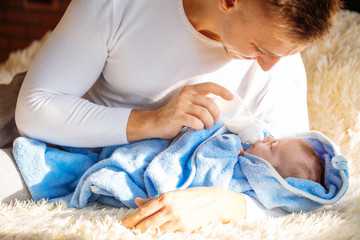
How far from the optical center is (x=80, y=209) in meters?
0.94

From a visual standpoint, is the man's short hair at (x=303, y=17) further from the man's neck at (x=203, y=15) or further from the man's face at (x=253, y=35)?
the man's neck at (x=203, y=15)

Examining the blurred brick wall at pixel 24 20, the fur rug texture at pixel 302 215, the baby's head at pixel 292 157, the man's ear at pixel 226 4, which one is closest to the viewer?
the fur rug texture at pixel 302 215

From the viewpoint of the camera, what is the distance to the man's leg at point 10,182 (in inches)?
37.5

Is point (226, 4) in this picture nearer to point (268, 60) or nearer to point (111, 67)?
point (268, 60)

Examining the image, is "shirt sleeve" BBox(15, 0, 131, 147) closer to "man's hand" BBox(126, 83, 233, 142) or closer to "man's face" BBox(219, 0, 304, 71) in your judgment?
"man's hand" BBox(126, 83, 233, 142)

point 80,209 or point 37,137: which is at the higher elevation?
point 37,137

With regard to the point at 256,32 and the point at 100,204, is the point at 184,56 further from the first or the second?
the point at 100,204

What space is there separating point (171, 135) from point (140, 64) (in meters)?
0.20

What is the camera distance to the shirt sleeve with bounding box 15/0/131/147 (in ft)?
3.20

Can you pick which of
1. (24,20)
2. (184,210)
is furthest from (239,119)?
(24,20)

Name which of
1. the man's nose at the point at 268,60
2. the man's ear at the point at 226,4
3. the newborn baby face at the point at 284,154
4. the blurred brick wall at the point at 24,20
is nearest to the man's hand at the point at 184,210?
the newborn baby face at the point at 284,154

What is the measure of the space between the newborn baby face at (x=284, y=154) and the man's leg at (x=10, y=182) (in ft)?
1.87

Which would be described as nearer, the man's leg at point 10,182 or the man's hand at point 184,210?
the man's hand at point 184,210

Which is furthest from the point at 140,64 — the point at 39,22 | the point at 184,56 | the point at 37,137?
the point at 39,22
